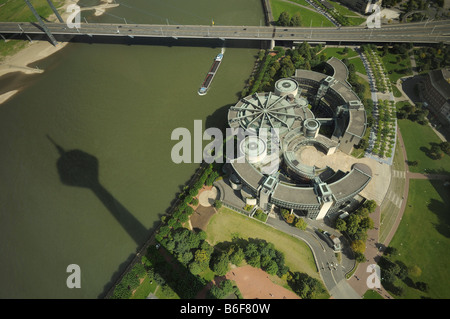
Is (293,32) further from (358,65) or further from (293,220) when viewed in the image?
(293,220)

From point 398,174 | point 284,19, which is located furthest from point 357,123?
point 284,19

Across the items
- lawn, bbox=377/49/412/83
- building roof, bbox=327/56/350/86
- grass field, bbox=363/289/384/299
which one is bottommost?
grass field, bbox=363/289/384/299

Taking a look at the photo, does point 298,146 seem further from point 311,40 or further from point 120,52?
A: point 120,52

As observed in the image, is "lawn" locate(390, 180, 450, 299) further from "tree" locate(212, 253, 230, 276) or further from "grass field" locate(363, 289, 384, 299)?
"tree" locate(212, 253, 230, 276)

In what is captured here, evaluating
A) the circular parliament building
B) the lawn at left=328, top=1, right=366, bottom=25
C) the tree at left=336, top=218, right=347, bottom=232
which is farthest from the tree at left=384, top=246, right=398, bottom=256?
the lawn at left=328, top=1, right=366, bottom=25

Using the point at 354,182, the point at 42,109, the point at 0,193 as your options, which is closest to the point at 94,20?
the point at 42,109

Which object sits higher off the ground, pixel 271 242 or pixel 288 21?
pixel 288 21

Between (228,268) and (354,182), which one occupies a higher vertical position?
(354,182)
